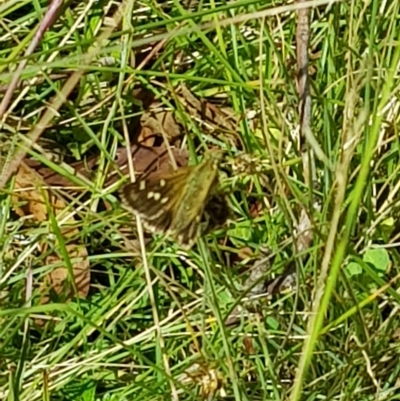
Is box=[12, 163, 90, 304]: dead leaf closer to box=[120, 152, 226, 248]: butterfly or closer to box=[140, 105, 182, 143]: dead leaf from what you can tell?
box=[140, 105, 182, 143]: dead leaf

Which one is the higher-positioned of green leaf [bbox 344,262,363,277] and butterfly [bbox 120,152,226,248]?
butterfly [bbox 120,152,226,248]

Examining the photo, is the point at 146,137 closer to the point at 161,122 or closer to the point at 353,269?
the point at 161,122

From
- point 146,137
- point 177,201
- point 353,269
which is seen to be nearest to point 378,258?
point 353,269

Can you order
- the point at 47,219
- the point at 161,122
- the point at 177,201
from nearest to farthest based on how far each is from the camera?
1. the point at 177,201
2. the point at 47,219
3. the point at 161,122

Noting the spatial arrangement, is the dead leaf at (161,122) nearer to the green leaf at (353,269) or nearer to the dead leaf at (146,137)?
the dead leaf at (146,137)

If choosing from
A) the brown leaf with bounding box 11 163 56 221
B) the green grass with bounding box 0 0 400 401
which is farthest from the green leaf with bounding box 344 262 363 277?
the brown leaf with bounding box 11 163 56 221

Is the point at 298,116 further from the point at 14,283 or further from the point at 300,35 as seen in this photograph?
the point at 14,283

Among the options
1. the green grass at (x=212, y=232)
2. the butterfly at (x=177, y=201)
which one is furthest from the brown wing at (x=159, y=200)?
the green grass at (x=212, y=232)
